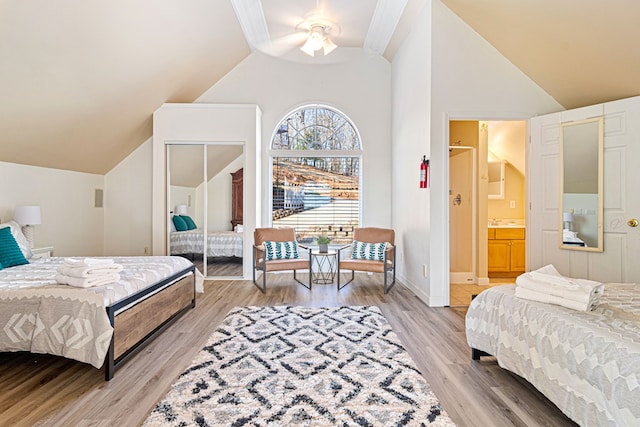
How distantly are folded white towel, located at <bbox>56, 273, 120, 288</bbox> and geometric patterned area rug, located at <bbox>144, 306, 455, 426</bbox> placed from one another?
842mm

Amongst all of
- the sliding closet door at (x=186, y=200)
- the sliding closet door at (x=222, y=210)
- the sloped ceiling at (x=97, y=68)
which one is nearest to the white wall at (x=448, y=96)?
the sloped ceiling at (x=97, y=68)

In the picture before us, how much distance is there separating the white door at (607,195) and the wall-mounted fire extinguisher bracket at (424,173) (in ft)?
4.07

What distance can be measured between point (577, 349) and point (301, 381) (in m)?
1.53

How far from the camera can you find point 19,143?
3758mm

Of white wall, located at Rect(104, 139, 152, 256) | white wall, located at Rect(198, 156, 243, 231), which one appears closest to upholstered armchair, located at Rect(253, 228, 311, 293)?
white wall, located at Rect(198, 156, 243, 231)

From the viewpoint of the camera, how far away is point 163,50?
4102mm

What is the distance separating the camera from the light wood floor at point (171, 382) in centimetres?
187

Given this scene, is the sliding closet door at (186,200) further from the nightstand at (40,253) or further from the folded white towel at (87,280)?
the folded white towel at (87,280)

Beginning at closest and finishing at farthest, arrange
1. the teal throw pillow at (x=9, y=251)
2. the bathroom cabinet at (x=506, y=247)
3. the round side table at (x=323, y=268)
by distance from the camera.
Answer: the teal throw pillow at (x=9, y=251), the round side table at (x=323, y=268), the bathroom cabinet at (x=506, y=247)

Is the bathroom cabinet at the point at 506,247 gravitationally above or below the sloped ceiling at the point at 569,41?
below

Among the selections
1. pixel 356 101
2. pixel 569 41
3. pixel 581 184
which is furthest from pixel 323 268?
pixel 569 41

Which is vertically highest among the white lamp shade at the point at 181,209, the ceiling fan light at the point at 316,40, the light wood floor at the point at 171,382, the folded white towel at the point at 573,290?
the ceiling fan light at the point at 316,40

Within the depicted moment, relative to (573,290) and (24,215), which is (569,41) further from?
(24,215)

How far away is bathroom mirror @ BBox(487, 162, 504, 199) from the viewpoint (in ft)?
20.3
